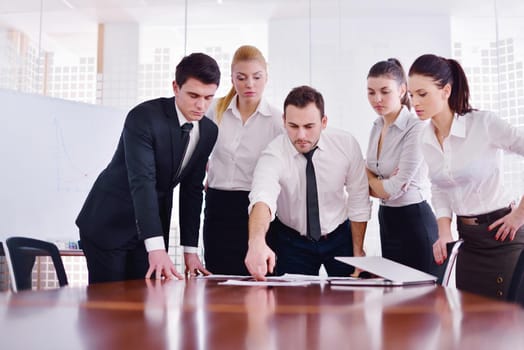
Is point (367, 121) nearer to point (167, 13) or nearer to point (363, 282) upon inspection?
point (167, 13)

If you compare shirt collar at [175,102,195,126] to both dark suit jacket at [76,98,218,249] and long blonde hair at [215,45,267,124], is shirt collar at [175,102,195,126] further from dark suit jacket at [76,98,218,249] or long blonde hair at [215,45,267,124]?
long blonde hair at [215,45,267,124]

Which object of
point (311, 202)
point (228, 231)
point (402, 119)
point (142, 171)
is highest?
point (402, 119)

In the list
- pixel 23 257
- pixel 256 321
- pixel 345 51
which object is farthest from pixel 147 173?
pixel 345 51

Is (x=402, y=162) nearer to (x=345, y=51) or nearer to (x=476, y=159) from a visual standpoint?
(x=476, y=159)

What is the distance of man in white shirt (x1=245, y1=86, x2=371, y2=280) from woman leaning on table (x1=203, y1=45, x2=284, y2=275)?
0.31 meters

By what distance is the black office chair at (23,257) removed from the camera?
1.64 metres

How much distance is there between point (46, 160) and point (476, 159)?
2796 millimetres

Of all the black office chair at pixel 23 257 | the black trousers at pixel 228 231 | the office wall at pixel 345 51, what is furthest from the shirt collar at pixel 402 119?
the office wall at pixel 345 51

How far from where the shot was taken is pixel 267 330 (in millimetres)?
661

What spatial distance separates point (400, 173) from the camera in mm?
2262

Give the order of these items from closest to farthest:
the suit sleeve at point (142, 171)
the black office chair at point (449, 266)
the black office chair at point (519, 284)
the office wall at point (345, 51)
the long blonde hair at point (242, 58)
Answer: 1. the black office chair at point (519, 284)
2. the black office chair at point (449, 266)
3. the suit sleeve at point (142, 171)
4. the long blonde hair at point (242, 58)
5. the office wall at point (345, 51)

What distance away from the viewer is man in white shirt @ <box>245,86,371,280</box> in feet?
6.53

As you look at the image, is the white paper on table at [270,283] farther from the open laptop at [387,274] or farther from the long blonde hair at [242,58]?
the long blonde hair at [242,58]

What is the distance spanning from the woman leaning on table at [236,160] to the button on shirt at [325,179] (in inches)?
12.4
